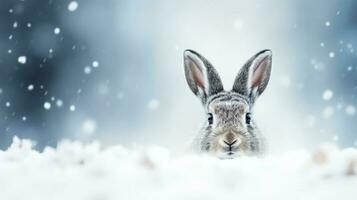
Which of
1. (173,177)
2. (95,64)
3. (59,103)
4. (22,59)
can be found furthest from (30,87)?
(173,177)

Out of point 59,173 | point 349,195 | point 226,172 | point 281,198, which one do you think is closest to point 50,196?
point 59,173

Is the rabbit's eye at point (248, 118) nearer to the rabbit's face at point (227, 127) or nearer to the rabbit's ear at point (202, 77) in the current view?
the rabbit's face at point (227, 127)

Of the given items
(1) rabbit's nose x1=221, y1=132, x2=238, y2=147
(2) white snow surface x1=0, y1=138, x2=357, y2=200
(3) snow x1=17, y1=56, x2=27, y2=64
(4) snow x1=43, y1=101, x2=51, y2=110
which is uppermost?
(3) snow x1=17, y1=56, x2=27, y2=64

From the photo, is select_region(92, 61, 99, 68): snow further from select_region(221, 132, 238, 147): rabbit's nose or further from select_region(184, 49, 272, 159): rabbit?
select_region(221, 132, 238, 147): rabbit's nose

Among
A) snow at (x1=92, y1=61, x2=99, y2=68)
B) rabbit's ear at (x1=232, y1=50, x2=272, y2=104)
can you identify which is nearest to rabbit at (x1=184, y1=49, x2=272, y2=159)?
rabbit's ear at (x1=232, y1=50, x2=272, y2=104)

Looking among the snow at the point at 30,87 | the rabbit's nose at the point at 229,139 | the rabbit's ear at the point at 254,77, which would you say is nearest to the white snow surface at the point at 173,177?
the rabbit's nose at the point at 229,139

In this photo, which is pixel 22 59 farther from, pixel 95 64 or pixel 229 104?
pixel 229 104
